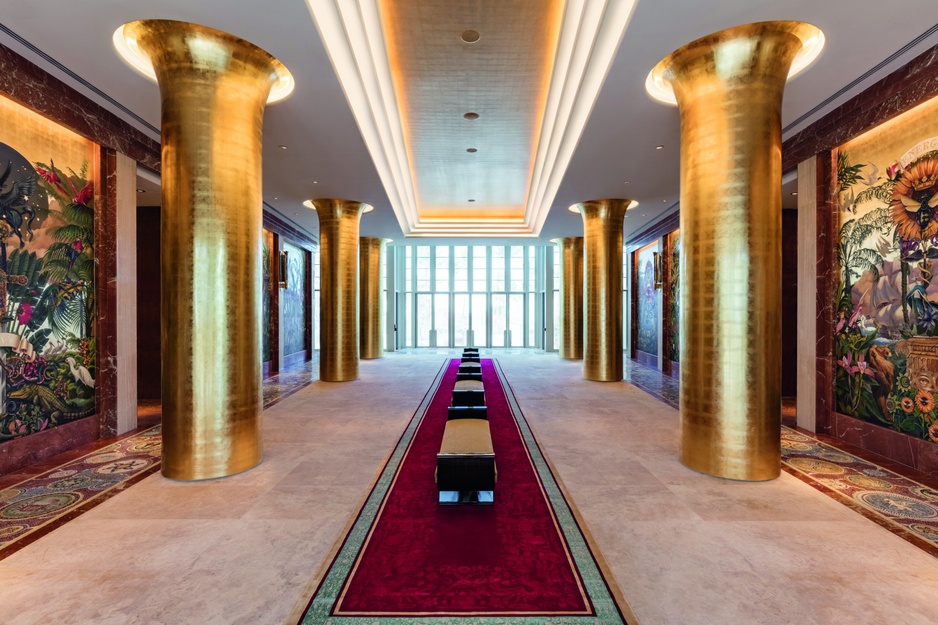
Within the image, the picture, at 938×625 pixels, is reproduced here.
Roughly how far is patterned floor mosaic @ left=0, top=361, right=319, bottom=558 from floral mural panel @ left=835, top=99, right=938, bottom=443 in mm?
7544

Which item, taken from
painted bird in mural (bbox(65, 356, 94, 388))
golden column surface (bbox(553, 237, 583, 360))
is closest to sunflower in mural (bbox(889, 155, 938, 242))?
painted bird in mural (bbox(65, 356, 94, 388))

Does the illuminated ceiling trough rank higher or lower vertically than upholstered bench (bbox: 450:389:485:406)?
higher

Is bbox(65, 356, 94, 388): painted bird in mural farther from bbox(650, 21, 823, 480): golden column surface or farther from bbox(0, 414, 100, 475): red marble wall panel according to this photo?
bbox(650, 21, 823, 480): golden column surface

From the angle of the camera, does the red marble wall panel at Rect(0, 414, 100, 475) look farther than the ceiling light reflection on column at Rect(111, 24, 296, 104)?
Yes

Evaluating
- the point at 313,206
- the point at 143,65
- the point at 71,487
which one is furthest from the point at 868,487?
the point at 313,206

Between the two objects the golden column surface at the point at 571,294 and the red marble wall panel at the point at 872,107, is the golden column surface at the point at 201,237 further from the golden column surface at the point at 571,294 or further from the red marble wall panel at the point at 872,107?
the golden column surface at the point at 571,294

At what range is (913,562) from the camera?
2857 mm

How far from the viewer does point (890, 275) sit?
4.99 metres

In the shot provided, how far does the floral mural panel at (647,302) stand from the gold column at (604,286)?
3008mm

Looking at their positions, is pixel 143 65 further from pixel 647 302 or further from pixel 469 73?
pixel 647 302

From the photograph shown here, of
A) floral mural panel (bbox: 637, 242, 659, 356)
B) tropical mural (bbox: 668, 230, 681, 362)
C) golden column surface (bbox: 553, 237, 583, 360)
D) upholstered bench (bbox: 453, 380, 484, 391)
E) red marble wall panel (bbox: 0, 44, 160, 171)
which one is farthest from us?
golden column surface (bbox: 553, 237, 583, 360)

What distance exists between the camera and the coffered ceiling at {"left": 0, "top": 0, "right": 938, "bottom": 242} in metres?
3.83

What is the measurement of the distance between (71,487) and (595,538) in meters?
4.40

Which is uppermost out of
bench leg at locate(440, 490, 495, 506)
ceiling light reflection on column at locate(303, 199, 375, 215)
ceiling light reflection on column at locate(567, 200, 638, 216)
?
ceiling light reflection on column at locate(303, 199, 375, 215)
